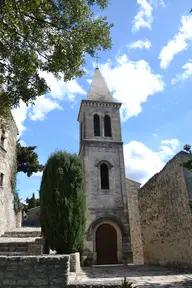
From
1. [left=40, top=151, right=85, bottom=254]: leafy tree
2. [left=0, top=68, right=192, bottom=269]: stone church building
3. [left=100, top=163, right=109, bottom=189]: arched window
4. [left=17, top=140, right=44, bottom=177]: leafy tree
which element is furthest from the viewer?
[left=17, top=140, right=44, bottom=177]: leafy tree

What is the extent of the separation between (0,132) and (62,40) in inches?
375

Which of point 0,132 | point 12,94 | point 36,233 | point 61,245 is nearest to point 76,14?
point 12,94

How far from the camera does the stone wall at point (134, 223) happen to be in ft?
58.3

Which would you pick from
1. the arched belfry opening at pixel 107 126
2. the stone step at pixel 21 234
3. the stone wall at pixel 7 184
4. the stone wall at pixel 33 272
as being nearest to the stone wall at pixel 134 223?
the arched belfry opening at pixel 107 126

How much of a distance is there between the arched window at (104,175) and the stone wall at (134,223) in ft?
8.53

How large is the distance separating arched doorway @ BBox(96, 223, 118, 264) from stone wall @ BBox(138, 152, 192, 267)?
6.54ft

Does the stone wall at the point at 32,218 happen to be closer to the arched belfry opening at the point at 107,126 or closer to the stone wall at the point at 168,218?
the arched belfry opening at the point at 107,126

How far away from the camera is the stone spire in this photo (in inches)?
805

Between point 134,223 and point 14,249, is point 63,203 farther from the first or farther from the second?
point 134,223

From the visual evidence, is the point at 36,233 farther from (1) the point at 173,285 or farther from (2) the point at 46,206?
(1) the point at 173,285

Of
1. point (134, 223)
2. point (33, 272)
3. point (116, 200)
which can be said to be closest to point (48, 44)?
point (33, 272)

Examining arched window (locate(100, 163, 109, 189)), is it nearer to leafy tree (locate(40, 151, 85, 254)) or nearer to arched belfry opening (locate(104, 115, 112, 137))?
arched belfry opening (locate(104, 115, 112, 137))

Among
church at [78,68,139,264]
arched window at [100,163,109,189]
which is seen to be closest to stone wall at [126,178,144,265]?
church at [78,68,139,264]

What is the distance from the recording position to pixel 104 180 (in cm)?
1762
